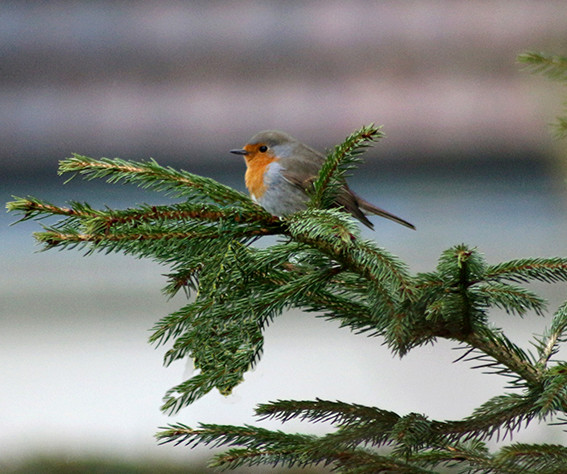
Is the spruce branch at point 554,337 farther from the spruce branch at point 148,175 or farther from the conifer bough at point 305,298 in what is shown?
the spruce branch at point 148,175

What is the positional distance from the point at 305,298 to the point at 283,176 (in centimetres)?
64

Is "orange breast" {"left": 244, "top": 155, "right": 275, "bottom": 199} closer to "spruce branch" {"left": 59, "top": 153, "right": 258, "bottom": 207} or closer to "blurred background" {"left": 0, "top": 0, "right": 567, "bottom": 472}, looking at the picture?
"spruce branch" {"left": 59, "top": 153, "right": 258, "bottom": 207}

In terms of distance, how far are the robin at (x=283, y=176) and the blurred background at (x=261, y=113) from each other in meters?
3.67

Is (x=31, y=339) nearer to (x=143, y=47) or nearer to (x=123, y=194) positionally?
(x=123, y=194)

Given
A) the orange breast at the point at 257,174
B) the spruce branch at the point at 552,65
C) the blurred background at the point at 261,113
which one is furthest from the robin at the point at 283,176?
the blurred background at the point at 261,113

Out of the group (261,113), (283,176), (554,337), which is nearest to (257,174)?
(283,176)

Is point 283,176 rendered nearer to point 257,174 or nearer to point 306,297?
point 257,174

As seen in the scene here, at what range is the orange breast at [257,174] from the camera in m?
1.60

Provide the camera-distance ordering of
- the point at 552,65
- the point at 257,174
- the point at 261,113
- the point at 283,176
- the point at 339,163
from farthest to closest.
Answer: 1. the point at 261,113
2. the point at 257,174
3. the point at 283,176
4. the point at 552,65
5. the point at 339,163

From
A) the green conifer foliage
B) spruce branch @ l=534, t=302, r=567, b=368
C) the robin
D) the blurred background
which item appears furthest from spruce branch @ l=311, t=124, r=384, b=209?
the blurred background

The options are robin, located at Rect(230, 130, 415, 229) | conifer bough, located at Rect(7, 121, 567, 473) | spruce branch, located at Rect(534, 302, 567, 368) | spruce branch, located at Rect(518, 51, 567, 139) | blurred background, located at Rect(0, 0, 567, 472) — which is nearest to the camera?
conifer bough, located at Rect(7, 121, 567, 473)

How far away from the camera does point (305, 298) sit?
0.95 m

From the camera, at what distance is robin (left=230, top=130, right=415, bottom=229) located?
1501 mm

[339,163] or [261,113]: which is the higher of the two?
[261,113]
